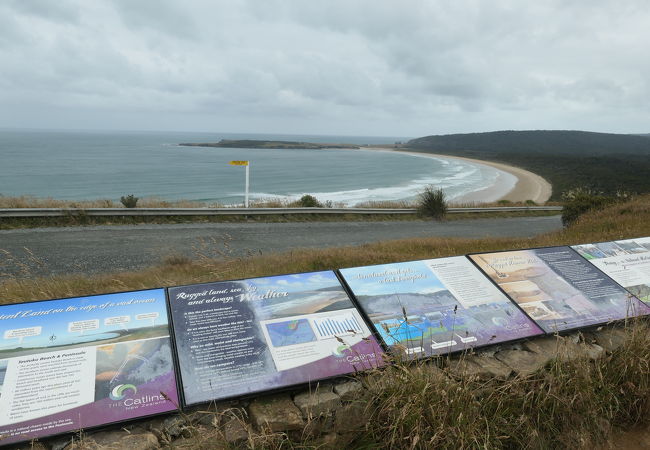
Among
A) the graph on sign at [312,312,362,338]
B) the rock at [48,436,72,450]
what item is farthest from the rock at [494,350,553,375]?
the rock at [48,436,72,450]

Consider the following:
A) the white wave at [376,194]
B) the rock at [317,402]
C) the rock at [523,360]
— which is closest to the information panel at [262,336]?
the rock at [317,402]

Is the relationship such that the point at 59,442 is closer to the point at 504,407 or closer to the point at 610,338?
the point at 504,407

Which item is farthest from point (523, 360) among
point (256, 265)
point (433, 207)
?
point (433, 207)

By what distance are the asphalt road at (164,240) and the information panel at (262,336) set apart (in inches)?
170

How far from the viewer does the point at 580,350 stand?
295 cm

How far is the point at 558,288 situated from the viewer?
3688 mm

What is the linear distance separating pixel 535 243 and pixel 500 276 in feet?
19.8

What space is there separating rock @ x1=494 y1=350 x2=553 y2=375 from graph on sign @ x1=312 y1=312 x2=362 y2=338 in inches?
42.5

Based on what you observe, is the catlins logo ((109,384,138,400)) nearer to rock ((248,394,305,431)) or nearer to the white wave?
rock ((248,394,305,431))

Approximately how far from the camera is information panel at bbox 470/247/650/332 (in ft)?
11.0

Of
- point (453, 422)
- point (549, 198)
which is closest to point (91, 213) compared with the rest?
point (453, 422)

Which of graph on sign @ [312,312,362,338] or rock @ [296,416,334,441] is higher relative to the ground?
graph on sign @ [312,312,362,338]

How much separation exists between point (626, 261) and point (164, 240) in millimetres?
9224

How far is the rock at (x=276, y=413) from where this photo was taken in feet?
7.51
